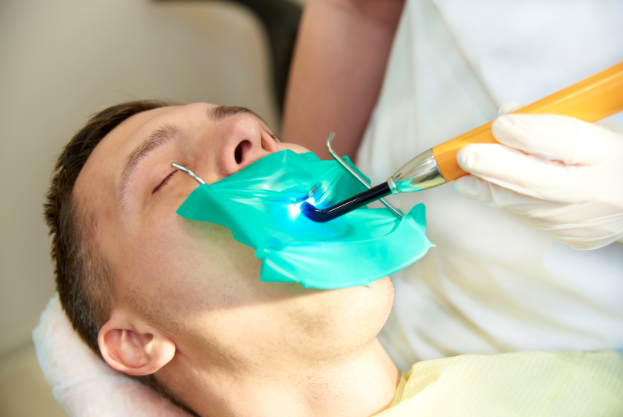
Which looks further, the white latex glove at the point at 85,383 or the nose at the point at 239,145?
the white latex glove at the point at 85,383

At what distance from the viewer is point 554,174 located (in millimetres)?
789

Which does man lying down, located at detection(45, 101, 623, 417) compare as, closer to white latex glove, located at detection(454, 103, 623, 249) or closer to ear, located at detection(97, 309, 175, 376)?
ear, located at detection(97, 309, 175, 376)

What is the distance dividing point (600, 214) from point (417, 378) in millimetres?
616

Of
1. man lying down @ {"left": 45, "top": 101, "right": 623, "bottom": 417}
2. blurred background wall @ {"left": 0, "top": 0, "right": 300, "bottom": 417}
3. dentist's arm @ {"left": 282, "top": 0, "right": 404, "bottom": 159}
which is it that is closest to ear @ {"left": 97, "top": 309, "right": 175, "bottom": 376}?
man lying down @ {"left": 45, "top": 101, "right": 623, "bottom": 417}

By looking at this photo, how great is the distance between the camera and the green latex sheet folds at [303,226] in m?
0.74

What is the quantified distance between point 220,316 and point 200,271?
0.10m

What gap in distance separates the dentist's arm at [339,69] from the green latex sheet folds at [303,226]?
69cm

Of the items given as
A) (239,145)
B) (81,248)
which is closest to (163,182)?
(239,145)

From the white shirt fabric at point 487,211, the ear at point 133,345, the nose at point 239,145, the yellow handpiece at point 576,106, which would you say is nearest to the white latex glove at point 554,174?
the yellow handpiece at point 576,106

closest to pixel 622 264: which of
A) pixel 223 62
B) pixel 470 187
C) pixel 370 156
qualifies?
pixel 470 187

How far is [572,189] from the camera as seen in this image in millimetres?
801

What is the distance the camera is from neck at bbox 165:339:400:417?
93 centimetres

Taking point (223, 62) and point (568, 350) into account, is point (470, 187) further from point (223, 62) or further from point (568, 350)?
point (223, 62)

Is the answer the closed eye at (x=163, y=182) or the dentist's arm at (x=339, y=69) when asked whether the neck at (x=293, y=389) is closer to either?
the closed eye at (x=163, y=182)
